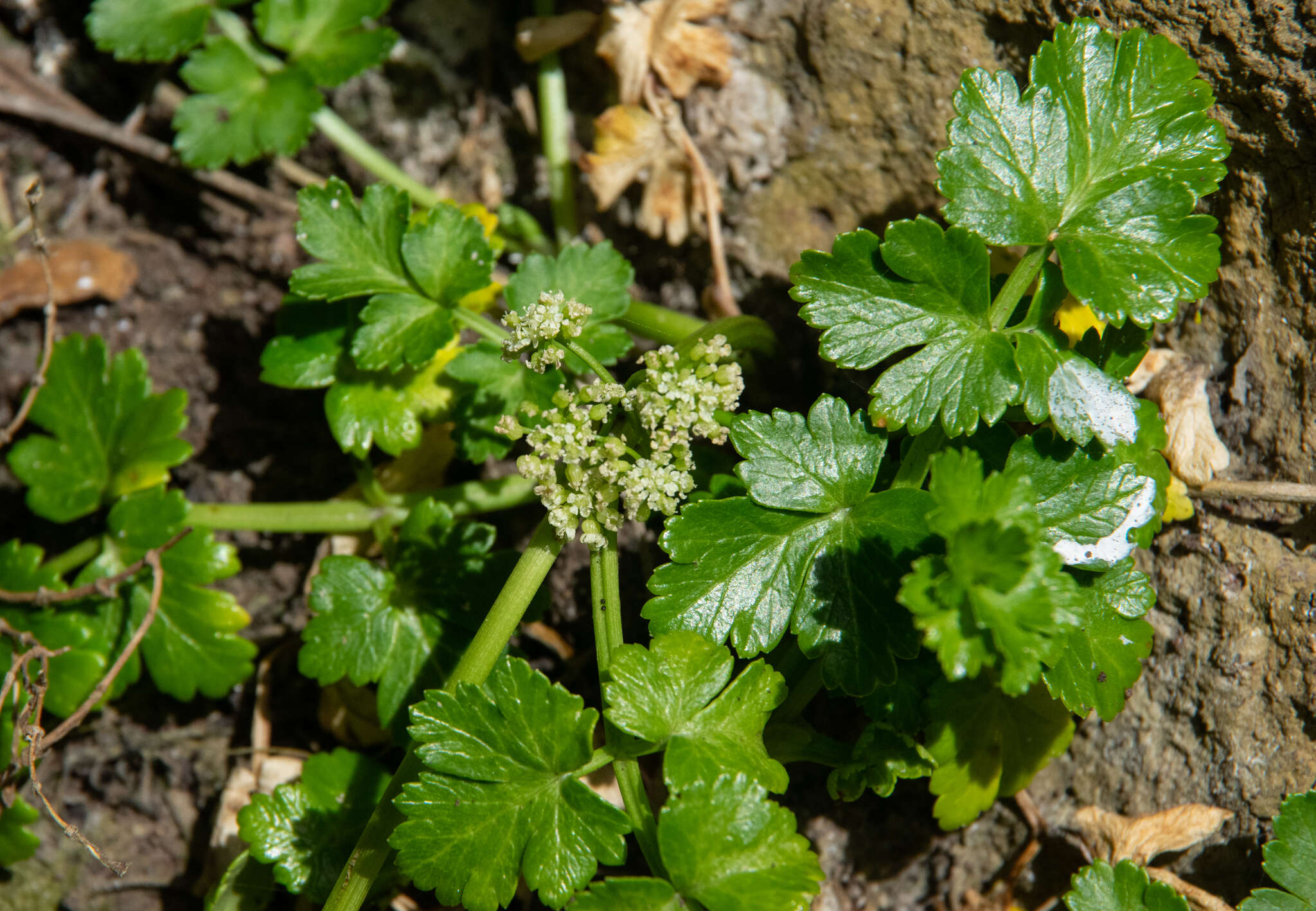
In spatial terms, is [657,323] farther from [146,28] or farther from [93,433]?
[146,28]

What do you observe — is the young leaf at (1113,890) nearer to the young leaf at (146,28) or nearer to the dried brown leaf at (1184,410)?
the dried brown leaf at (1184,410)

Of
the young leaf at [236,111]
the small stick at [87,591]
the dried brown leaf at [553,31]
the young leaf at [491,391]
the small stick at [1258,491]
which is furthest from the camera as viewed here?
the dried brown leaf at [553,31]

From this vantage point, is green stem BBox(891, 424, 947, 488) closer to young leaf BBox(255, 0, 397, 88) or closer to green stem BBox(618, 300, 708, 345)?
green stem BBox(618, 300, 708, 345)

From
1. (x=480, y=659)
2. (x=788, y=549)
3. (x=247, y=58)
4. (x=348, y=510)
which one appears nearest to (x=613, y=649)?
(x=480, y=659)

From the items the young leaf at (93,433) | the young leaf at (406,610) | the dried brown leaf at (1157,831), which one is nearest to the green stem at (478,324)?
the young leaf at (406,610)

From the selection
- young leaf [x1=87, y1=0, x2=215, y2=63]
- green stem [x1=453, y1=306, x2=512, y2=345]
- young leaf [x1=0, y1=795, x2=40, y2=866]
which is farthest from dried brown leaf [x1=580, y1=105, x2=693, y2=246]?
young leaf [x1=0, y1=795, x2=40, y2=866]

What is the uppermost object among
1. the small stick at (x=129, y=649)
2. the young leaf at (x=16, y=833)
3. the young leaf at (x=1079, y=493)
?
the young leaf at (x=1079, y=493)

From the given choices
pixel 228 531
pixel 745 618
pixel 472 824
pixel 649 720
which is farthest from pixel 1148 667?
pixel 228 531
